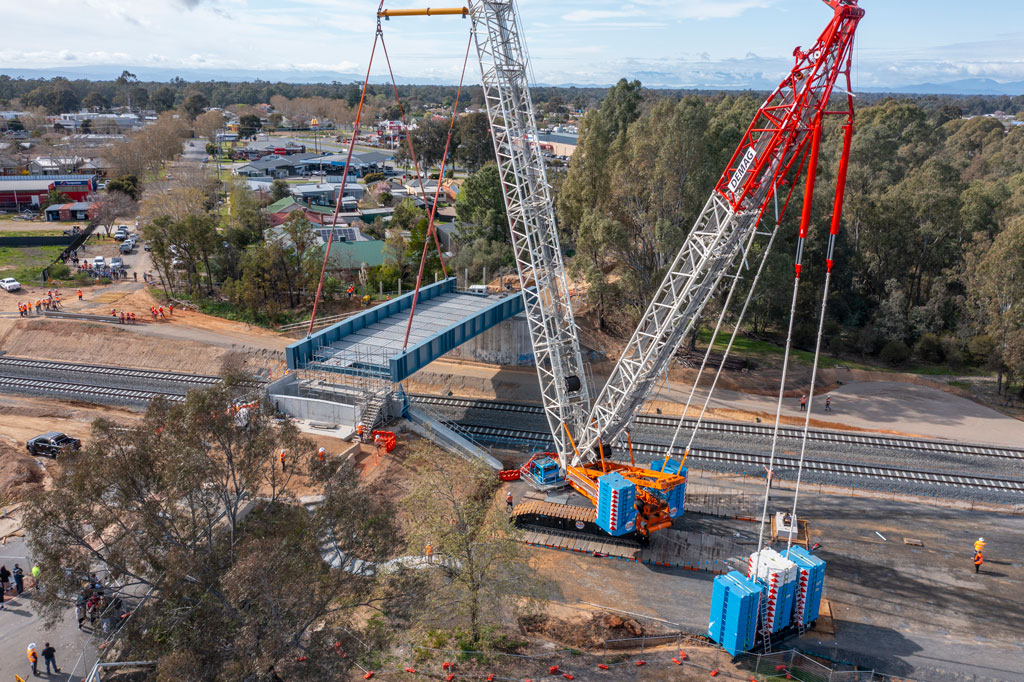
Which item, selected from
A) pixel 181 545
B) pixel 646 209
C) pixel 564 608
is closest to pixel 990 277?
pixel 646 209

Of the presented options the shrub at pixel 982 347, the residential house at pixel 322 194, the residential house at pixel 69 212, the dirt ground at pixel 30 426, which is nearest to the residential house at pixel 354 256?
the dirt ground at pixel 30 426

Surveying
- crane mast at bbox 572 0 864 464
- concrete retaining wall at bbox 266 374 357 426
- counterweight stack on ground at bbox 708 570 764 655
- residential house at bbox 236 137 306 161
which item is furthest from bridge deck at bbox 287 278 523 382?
residential house at bbox 236 137 306 161

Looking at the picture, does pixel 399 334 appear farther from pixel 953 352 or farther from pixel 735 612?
pixel 953 352

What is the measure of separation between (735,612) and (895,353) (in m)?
41.4

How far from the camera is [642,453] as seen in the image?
127ft

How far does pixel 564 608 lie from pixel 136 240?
76367mm

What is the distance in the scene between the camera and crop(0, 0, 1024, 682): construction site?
22594mm

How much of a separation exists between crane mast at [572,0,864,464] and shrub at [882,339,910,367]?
113ft

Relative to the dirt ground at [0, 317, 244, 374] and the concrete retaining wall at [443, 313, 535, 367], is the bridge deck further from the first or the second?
the dirt ground at [0, 317, 244, 374]

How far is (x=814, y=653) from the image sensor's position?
23.2m

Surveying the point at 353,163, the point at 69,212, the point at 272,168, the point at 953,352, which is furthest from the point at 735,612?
the point at 353,163

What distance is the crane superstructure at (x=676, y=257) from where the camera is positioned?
2362 cm

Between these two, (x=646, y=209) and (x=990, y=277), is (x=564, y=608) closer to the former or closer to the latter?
(x=646, y=209)

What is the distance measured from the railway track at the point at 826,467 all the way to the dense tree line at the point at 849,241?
1283 cm
